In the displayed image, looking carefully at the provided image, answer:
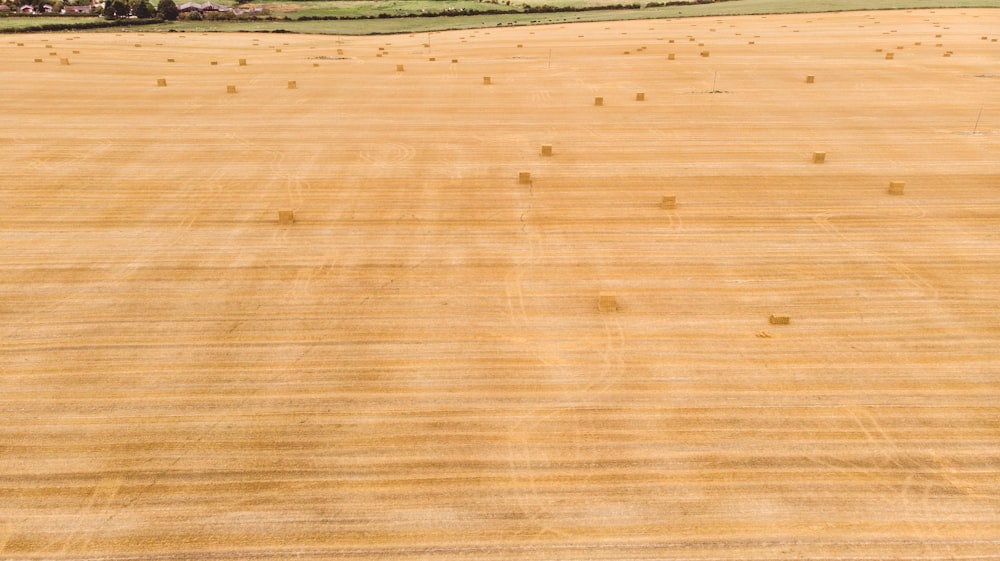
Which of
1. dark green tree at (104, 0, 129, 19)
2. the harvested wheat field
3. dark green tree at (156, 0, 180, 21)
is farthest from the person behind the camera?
dark green tree at (156, 0, 180, 21)

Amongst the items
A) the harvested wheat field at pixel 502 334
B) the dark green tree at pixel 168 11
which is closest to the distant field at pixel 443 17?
the dark green tree at pixel 168 11

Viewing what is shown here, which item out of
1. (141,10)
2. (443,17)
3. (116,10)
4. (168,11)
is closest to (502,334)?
(443,17)

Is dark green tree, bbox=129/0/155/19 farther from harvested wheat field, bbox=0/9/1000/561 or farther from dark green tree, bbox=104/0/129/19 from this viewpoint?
harvested wheat field, bbox=0/9/1000/561

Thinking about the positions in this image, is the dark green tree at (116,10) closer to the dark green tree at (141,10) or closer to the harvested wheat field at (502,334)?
the dark green tree at (141,10)

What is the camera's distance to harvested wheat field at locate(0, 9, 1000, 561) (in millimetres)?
5293

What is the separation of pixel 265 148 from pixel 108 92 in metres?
7.84

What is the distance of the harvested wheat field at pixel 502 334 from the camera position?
17.4 ft

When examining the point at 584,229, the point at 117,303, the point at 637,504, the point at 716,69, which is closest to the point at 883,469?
the point at 637,504

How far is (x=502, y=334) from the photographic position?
763 cm

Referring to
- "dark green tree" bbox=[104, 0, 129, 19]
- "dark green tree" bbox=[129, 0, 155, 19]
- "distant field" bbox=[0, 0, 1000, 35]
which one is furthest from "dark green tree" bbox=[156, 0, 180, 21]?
"distant field" bbox=[0, 0, 1000, 35]

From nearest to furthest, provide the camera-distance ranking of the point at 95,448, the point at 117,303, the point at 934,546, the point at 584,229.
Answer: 1. the point at 934,546
2. the point at 95,448
3. the point at 117,303
4. the point at 584,229

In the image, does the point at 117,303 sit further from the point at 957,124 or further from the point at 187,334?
the point at 957,124

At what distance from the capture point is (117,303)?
8258 millimetres

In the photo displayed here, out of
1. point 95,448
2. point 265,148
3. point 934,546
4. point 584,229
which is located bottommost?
point 934,546
